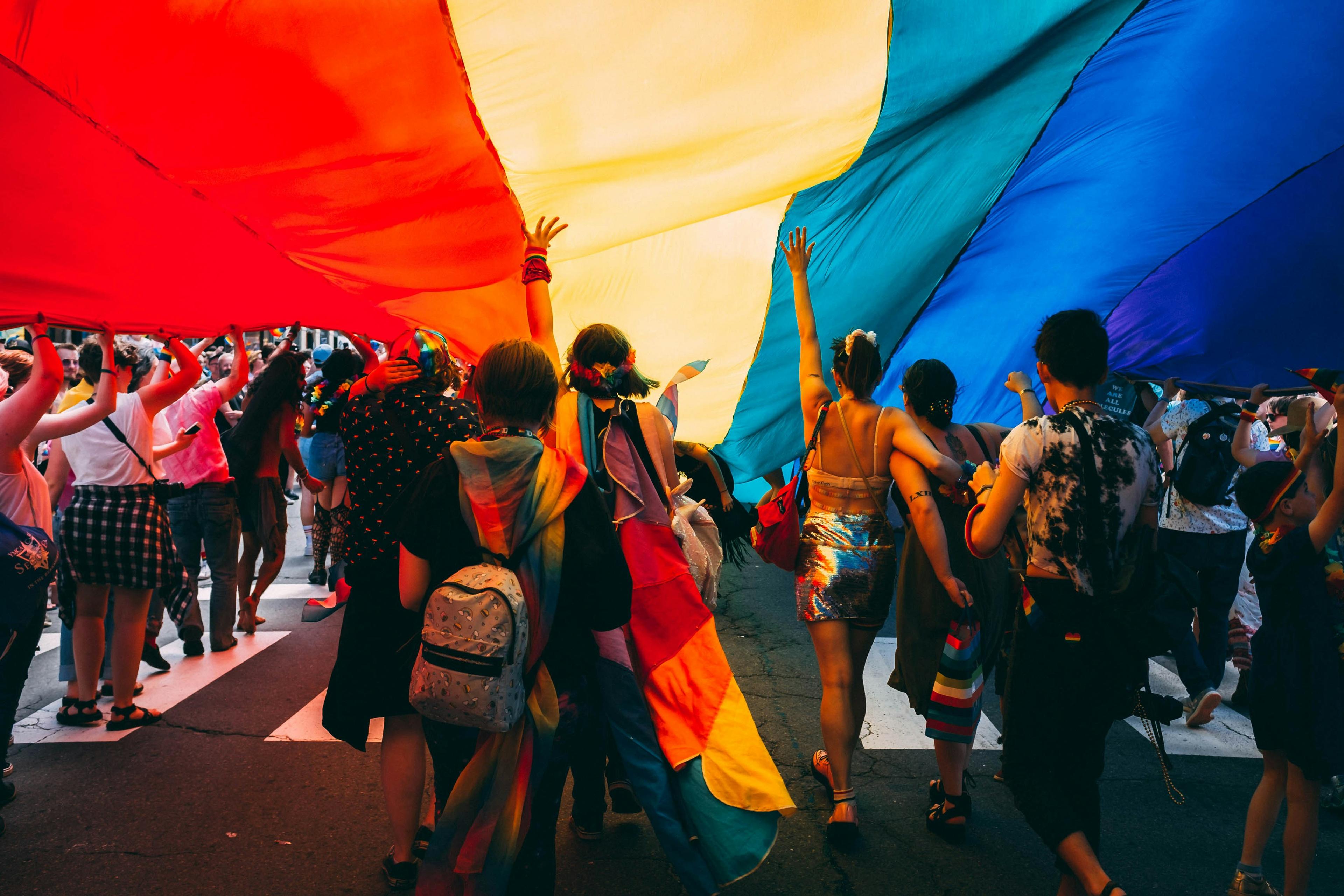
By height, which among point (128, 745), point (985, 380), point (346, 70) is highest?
point (346, 70)

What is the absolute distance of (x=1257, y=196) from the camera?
4.04 m

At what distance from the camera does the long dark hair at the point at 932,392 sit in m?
3.64

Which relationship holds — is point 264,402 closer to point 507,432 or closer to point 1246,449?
point 507,432

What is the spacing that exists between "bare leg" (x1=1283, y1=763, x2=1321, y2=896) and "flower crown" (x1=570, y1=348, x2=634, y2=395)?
271 centimetres

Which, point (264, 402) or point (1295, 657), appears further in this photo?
point (264, 402)

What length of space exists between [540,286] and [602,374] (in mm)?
428

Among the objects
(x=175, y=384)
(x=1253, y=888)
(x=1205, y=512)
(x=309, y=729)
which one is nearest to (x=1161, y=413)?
(x=1205, y=512)

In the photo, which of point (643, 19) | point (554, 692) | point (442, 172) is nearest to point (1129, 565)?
point (554, 692)

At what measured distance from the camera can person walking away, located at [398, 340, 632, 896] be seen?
7.11 feet

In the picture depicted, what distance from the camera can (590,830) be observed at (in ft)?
11.2

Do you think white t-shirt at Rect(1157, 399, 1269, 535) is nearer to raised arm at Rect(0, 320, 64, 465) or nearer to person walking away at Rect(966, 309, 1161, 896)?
person walking away at Rect(966, 309, 1161, 896)

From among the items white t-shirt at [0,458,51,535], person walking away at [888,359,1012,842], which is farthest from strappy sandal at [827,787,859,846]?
white t-shirt at [0,458,51,535]

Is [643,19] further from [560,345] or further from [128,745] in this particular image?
[128,745]

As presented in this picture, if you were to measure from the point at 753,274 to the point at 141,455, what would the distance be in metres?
3.40
